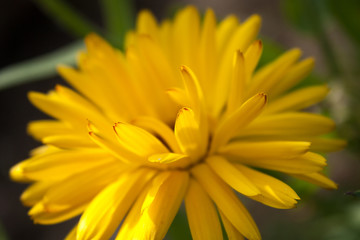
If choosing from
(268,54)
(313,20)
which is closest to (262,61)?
(268,54)

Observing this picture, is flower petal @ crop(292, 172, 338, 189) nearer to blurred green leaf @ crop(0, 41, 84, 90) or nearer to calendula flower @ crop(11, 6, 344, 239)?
calendula flower @ crop(11, 6, 344, 239)

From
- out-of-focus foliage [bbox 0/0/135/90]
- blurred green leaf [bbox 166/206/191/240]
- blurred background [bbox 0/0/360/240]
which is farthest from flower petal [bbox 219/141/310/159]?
out-of-focus foliage [bbox 0/0/135/90]

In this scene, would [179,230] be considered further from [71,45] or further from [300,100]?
[71,45]

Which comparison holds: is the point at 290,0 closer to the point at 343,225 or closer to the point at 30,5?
the point at 343,225

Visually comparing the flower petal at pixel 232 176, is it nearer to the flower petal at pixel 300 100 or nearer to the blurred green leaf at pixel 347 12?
the flower petal at pixel 300 100

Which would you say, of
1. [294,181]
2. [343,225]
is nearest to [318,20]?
[294,181]
